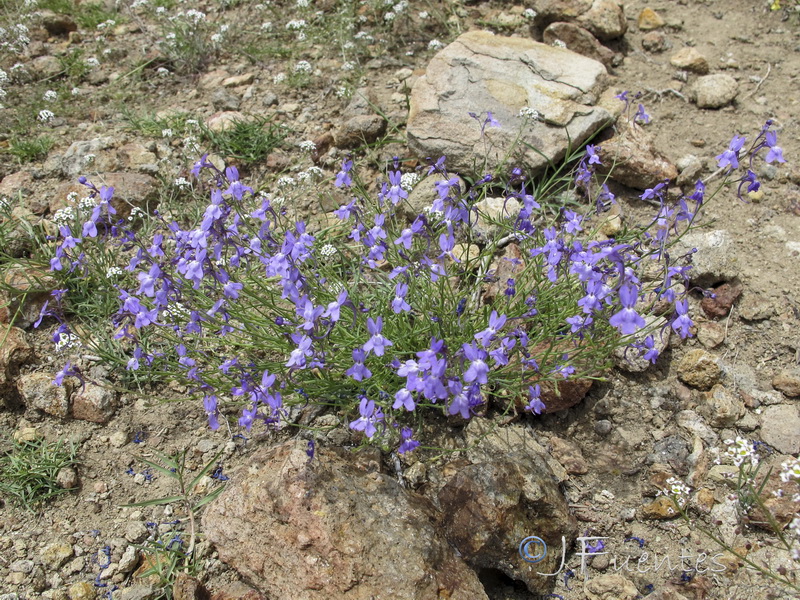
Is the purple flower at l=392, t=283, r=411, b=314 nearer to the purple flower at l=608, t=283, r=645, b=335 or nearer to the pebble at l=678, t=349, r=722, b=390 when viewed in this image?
the purple flower at l=608, t=283, r=645, b=335

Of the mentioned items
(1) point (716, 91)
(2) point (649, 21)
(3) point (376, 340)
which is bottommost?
(1) point (716, 91)

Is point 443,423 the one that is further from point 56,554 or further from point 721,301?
point 56,554

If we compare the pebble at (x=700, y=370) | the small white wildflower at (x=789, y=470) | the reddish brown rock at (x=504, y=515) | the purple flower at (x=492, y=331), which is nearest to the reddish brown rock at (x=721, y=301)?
the pebble at (x=700, y=370)

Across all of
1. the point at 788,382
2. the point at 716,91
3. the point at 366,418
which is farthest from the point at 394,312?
the point at 716,91

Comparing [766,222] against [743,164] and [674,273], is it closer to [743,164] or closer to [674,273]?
[743,164]

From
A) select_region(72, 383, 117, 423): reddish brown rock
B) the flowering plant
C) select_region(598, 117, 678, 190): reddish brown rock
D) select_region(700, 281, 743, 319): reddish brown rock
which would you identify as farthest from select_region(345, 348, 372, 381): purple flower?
select_region(598, 117, 678, 190): reddish brown rock

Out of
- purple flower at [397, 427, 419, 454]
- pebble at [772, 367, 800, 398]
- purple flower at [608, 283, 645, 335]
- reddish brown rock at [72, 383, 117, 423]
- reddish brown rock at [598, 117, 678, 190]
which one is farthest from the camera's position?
reddish brown rock at [598, 117, 678, 190]

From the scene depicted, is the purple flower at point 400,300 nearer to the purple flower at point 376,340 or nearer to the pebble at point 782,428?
the purple flower at point 376,340
